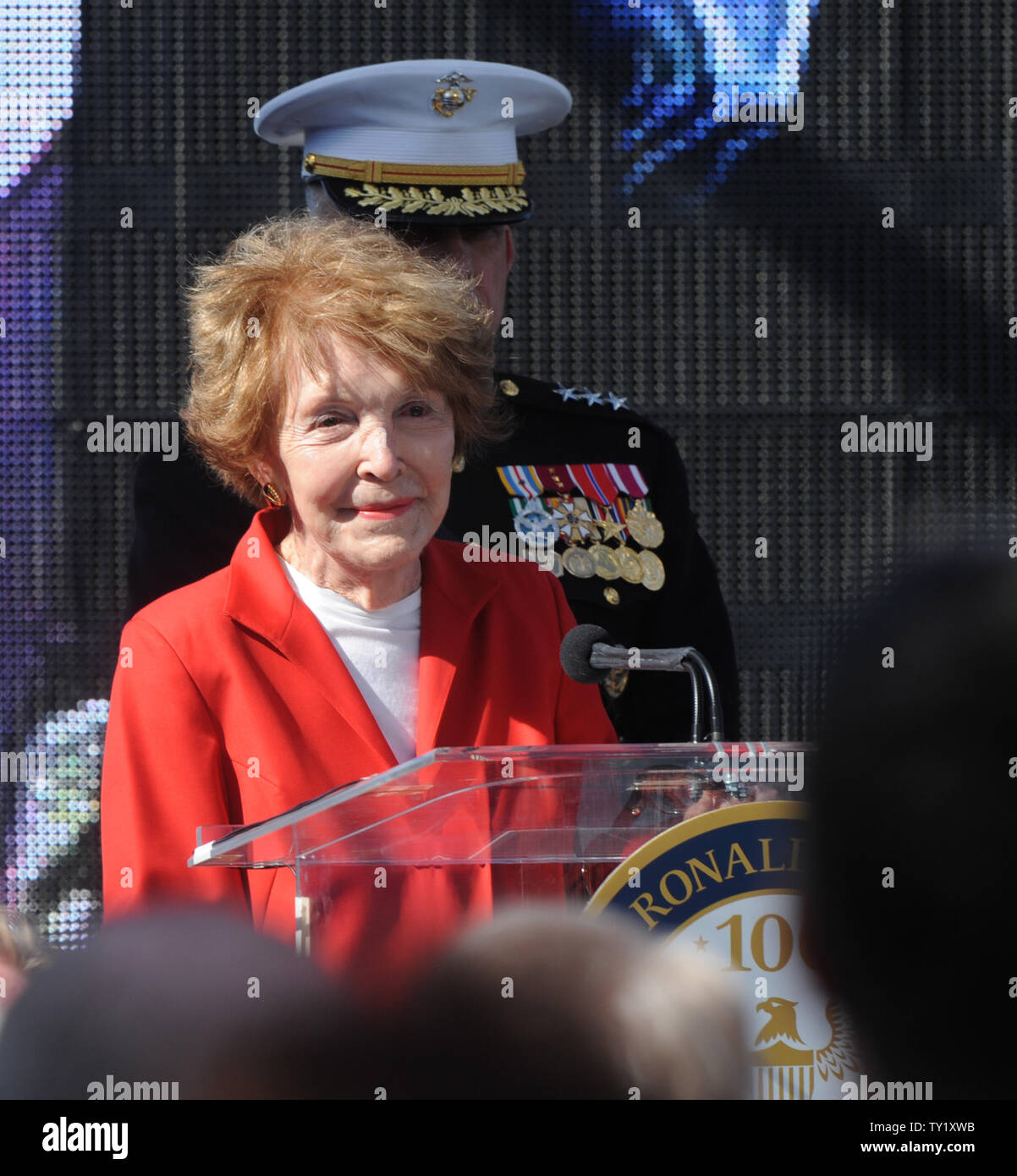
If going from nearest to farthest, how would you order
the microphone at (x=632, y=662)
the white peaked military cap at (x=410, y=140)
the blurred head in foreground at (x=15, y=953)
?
the blurred head in foreground at (x=15, y=953) → the microphone at (x=632, y=662) → the white peaked military cap at (x=410, y=140)

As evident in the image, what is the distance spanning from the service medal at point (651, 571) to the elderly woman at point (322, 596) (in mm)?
633

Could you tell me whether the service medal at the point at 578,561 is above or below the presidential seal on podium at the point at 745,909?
above

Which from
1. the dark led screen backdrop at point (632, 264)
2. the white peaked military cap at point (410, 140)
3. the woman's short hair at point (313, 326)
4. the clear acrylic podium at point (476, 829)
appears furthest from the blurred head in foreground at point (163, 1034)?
the dark led screen backdrop at point (632, 264)

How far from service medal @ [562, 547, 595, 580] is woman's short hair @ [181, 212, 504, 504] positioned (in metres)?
0.64

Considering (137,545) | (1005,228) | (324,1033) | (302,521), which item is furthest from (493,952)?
(1005,228)

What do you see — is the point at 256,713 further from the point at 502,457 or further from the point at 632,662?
the point at 502,457

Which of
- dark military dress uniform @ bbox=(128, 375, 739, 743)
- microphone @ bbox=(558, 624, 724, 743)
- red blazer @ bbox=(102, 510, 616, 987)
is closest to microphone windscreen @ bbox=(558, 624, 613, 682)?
microphone @ bbox=(558, 624, 724, 743)

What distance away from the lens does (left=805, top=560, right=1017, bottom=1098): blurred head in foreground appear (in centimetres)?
53

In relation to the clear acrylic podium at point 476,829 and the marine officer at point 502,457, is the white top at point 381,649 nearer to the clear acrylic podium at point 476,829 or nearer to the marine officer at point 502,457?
the clear acrylic podium at point 476,829

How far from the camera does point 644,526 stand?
2289mm

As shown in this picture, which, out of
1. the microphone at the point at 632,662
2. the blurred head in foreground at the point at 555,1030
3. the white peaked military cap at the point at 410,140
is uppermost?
the white peaked military cap at the point at 410,140

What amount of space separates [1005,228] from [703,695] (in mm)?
1756

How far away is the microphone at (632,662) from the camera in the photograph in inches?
49.3

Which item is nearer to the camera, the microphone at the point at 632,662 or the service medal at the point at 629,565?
the microphone at the point at 632,662
